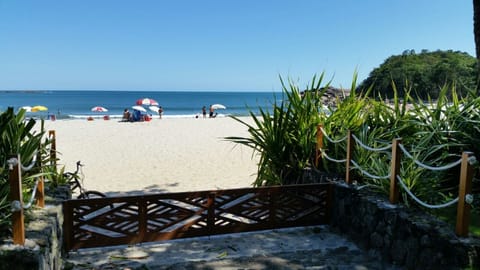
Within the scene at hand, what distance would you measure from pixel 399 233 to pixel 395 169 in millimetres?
687

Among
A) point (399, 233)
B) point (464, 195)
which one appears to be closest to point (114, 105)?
point (399, 233)

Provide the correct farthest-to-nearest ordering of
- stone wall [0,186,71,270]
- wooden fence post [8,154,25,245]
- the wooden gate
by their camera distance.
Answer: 1. the wooden gate
2. wooden fence post [8,154,25,245]
3. stone wall [0,186,71,270]

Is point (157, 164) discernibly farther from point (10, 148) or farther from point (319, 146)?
point (10, 148)

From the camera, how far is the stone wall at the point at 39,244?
8.52 feet

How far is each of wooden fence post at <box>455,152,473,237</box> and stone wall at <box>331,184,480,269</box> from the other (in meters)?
0.08

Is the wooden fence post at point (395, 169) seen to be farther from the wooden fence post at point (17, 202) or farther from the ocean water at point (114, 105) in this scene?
the wooden fence post at point (17, 202)

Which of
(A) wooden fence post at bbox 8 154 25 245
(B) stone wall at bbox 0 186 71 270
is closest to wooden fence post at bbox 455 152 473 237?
(B) stone wall at bbox 0 186 71 270

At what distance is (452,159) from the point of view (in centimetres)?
473

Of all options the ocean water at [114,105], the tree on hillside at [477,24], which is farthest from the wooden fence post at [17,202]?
the tree on hillside at [477,24]

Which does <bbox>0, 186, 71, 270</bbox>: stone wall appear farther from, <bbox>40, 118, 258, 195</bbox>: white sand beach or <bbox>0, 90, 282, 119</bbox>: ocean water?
<bbox>40, 118, 258, 195</bbox>: white sand beach

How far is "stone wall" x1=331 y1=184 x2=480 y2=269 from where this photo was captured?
297 cm

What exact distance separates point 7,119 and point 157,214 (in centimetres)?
191

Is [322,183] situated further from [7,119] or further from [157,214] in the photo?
[7,119]

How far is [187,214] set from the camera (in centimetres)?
450
